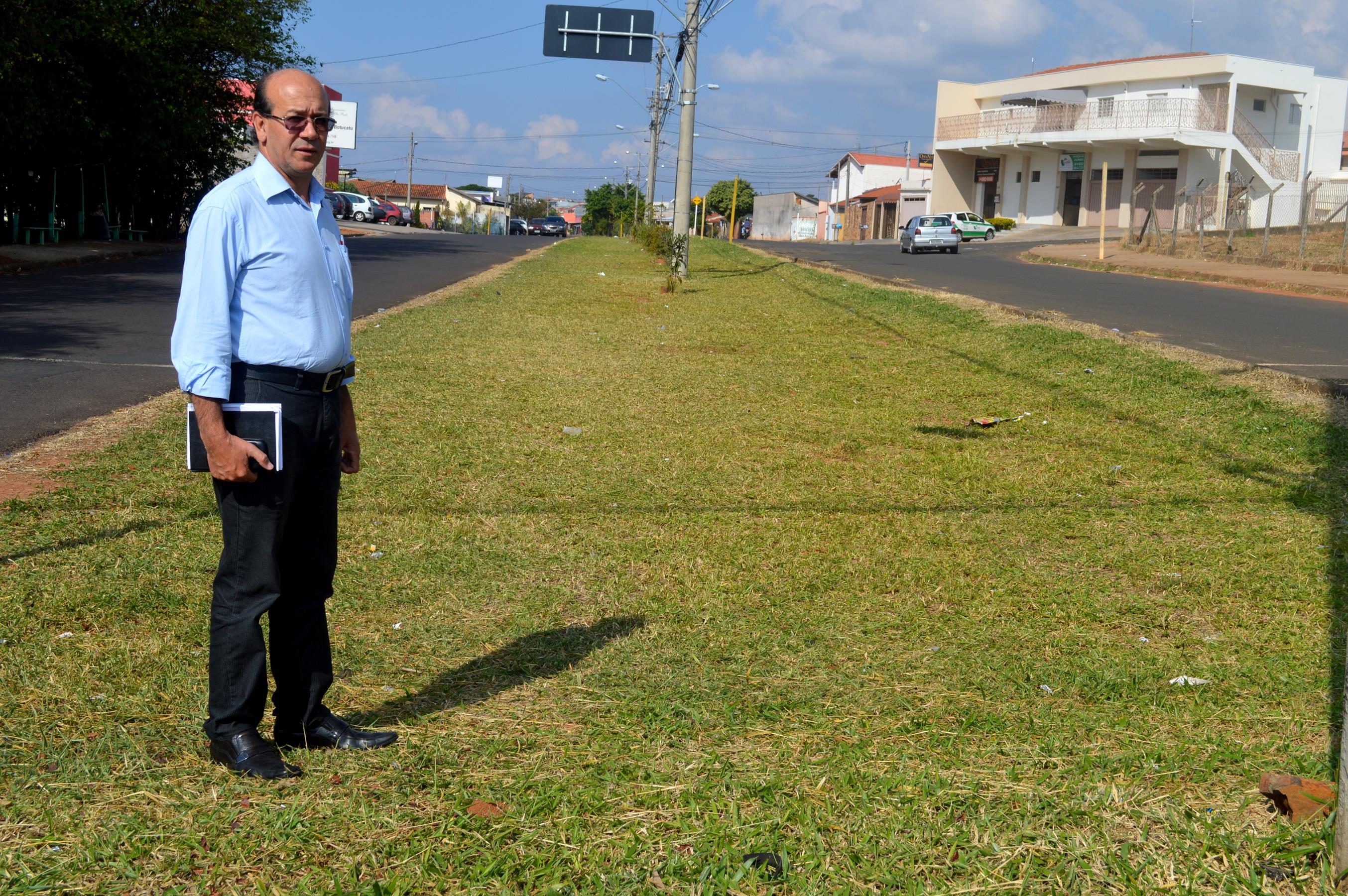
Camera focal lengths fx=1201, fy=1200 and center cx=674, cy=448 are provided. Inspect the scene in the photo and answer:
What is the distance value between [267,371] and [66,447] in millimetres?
4600

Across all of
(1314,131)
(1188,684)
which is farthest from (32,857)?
(1314,131)

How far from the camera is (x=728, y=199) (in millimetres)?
115375

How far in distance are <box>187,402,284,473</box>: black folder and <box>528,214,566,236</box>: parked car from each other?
61.7m

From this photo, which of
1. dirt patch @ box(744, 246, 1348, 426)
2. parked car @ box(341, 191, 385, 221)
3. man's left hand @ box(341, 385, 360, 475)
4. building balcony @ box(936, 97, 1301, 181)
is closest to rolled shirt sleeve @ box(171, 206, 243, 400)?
man's left hand @ box(341, 385, 360, 475)

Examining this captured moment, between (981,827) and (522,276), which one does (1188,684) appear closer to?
(981,827)

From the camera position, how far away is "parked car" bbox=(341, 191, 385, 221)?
56844 millimetres

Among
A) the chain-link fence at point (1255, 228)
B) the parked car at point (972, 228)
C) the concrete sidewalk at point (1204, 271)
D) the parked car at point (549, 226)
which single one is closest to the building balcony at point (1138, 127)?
the chain-link fence at point (1255, 228)

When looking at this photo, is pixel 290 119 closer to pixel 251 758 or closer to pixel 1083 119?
pixel 251 758

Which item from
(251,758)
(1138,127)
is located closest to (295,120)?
(251,758)

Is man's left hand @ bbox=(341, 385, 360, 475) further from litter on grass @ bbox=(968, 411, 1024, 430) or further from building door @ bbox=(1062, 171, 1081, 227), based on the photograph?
building door @ bbox=(1062, 171, 1081, 227)

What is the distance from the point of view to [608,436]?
298 inches

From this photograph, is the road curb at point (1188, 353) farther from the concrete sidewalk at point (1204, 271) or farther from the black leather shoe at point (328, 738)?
the black leather shoe at point (328, 738)

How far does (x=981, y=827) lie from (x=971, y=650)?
1277mm

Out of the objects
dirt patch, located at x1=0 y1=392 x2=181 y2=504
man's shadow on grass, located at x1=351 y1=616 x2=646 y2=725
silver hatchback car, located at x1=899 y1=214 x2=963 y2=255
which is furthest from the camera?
silver hatchback car, located at x1=899 y1=214 x2=963 y2=255
